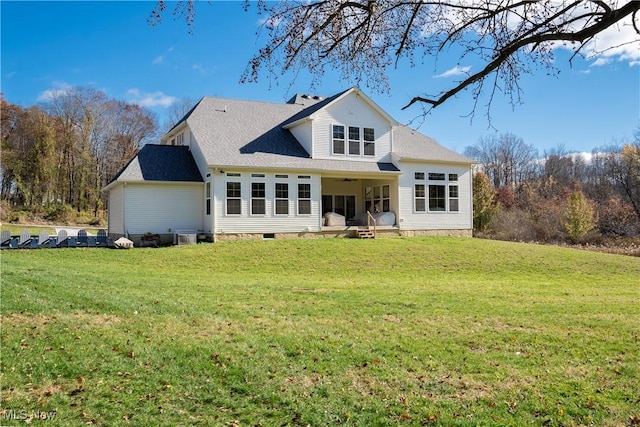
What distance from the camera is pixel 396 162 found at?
2622cm

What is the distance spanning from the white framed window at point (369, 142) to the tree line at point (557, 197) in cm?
1561

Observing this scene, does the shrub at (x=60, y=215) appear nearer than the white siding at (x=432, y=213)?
No

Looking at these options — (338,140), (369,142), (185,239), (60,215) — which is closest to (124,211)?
(185,239)

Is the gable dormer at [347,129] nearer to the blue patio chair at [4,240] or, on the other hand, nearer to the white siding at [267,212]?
the white siding at [267,212]

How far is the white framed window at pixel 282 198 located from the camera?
23188 millimetres

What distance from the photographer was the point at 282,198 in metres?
→ 23.3

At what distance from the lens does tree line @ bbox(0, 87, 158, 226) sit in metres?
45.4

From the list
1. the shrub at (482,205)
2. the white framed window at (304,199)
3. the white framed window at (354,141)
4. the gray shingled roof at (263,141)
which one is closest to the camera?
the gray shingled roof at (263,141)

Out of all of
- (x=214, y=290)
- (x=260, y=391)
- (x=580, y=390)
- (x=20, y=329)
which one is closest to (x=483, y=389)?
(x=580, y=390)

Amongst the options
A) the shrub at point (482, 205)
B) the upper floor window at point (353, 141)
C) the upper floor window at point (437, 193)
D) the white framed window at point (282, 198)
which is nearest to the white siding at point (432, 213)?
the upper floor window at point (437, 193)

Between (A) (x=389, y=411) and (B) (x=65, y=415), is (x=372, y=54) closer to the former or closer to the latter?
(A) (x=389, y=411)

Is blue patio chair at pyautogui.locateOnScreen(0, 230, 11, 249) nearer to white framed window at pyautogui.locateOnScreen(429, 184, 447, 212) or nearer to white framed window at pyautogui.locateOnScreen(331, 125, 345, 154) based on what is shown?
white framed window at pyautogui.locateOnScreen(331, 125, 345, 154)

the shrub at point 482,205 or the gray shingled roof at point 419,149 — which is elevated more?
the gray shingled roof at point 419,149

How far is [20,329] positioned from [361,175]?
1956 cm
